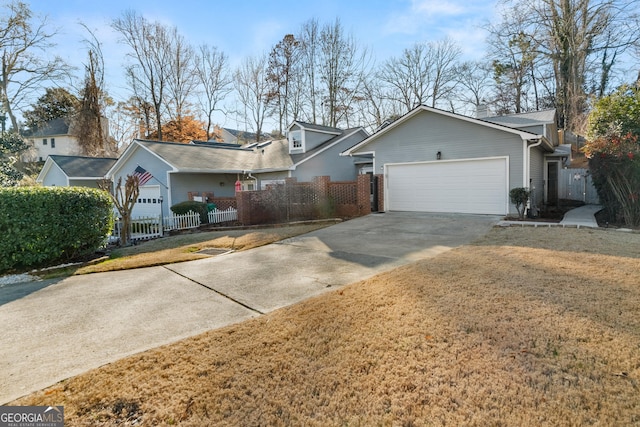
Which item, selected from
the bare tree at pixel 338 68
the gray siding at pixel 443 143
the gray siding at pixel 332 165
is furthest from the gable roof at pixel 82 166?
the gray siding at pixel 443 143

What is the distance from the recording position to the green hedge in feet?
24.5

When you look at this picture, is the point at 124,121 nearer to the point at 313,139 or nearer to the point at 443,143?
the point at 313,139

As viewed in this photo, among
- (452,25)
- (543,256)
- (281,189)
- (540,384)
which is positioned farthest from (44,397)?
(452,25)

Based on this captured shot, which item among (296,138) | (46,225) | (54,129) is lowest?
(46,225)

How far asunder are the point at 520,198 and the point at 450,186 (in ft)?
8.64

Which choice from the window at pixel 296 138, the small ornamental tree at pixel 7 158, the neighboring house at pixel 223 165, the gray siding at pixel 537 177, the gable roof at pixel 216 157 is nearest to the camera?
the gray siding at pixel 537 177

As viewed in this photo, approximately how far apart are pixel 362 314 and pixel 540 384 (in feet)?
6.19

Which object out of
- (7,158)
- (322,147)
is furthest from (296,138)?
(7,158)

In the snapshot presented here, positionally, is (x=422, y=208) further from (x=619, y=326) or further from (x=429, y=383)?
(x=429, y=383)

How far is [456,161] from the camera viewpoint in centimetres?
1352

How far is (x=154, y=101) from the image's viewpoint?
3127 centimetres

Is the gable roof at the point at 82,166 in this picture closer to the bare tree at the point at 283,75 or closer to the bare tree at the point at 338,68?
the bare tree at the point at 283,75
